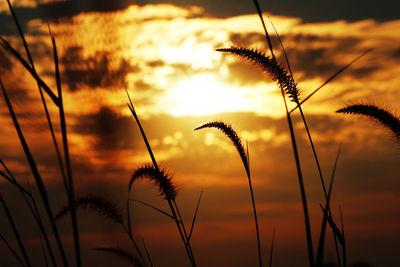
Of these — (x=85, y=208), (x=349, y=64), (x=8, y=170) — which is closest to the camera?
(x=349, y=64)

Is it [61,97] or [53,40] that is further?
[53,40]

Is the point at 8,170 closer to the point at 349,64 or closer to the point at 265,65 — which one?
the point at 265,65

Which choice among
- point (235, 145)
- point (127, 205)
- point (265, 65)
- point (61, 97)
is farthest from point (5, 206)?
point (265, 65)

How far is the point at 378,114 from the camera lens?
175 centimetres

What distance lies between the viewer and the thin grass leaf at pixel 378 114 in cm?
169

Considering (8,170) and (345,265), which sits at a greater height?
(8,170)

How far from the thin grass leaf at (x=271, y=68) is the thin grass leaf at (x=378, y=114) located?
22cm

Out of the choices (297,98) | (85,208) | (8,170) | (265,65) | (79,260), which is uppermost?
(265,65)

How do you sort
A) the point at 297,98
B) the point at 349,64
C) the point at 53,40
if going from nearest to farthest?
the point at 53,40 < the point at 349,64 < the point at 297,98

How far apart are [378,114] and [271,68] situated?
50cm

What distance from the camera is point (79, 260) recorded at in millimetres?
1344

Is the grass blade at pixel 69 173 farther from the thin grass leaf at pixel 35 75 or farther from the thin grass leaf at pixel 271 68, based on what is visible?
the thin grass leaf at pixel 271 68

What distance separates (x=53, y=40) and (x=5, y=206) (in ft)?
3.33

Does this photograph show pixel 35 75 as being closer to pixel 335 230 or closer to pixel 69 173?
pixel 69 173
